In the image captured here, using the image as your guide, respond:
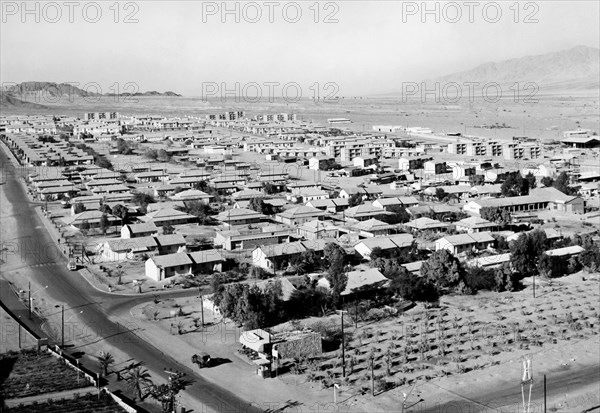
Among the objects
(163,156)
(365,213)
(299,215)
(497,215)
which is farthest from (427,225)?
(163,156)

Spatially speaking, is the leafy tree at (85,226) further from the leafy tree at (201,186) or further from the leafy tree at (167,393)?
the leafy tree at (167,393)

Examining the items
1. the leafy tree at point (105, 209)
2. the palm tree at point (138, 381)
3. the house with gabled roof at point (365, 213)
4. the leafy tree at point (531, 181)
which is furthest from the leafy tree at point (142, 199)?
the palm tree at point (138, 381)

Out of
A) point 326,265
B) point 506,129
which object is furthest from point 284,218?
point 506,129

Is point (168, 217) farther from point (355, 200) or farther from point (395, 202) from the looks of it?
point (395, 202)

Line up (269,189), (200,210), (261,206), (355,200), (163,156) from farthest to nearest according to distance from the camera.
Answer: (163,156)
(269,189)
(355,200)
(261,206)
(200,210)

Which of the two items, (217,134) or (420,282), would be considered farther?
(217,134)

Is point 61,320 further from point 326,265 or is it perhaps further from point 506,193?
point 506,193
